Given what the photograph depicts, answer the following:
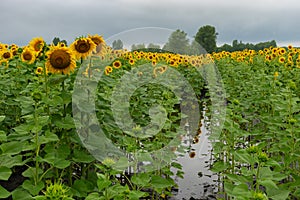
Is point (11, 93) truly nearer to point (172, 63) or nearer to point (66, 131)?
point (66, 131)

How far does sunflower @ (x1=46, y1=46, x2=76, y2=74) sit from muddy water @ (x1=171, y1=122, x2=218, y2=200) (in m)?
1.57

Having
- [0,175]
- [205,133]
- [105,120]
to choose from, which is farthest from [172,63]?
[0,175]

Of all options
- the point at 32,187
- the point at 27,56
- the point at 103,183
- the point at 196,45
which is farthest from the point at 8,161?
the point at 196,45

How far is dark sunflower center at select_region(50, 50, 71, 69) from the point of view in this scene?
246 cm

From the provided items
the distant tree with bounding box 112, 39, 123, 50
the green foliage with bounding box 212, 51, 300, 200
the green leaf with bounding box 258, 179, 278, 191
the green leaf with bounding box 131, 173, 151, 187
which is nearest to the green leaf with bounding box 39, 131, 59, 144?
the green leaf with bounding box 131, 173, 151, 187

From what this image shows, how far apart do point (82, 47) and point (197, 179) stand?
1.93 meters

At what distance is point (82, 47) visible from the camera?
2.60m

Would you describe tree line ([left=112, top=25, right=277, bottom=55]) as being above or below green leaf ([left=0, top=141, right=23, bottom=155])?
above

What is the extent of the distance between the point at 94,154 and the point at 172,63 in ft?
18.6

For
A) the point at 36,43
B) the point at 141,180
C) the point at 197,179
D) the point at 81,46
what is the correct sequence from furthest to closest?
the point at 197,179, the point at 36,43, the point at 81,46, the point at 141,180

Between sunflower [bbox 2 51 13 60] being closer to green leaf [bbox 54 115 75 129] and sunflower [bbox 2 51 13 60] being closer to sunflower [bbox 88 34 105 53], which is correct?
sunflower [bbox 88 34 105 53]

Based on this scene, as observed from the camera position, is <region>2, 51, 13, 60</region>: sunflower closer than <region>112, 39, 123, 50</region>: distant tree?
No

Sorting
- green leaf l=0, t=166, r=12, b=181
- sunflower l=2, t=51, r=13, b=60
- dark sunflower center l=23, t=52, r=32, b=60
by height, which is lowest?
green leaf l=0, t=166, r=12, b=181

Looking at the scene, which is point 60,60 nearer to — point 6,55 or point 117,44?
Result: point 117,44
